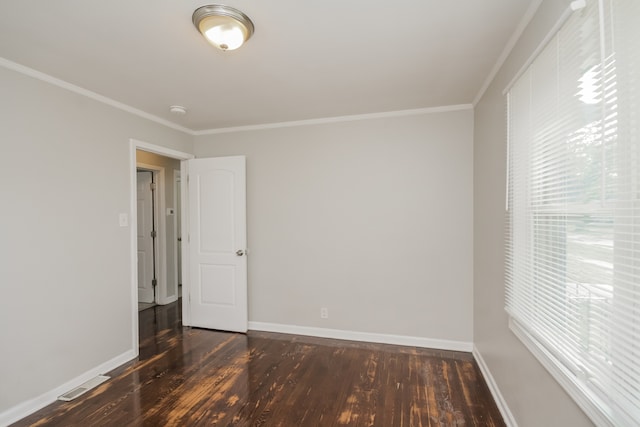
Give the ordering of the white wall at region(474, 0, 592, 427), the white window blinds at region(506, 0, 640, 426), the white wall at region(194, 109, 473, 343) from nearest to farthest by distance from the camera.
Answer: the white window blinds at region(506, 0, 640, 426), the white wall at region(474, 0, 592, 427), the white wall at region(194, 109, 473, 343)

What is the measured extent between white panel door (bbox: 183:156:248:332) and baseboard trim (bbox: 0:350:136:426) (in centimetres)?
101

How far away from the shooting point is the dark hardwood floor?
2072 mm

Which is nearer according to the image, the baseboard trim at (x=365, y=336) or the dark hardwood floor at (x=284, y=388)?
the dark hardwood floor at (x=284, y=388)

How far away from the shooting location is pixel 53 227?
92.2 inches

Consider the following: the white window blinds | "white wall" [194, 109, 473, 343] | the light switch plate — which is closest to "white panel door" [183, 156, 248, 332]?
"white wall" [194, 109, 473, 343]

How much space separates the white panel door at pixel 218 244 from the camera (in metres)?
3.59

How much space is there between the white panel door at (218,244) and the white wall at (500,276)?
249 centimetres

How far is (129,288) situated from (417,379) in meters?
2.82

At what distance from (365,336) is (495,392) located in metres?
1.33

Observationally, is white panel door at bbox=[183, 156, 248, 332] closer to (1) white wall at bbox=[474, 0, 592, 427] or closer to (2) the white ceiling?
(2) the white ceiling

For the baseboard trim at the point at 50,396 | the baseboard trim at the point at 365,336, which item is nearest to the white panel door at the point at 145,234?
the baseboard trim at the point at 50,396

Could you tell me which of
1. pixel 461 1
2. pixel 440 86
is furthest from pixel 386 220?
pixel 461 1

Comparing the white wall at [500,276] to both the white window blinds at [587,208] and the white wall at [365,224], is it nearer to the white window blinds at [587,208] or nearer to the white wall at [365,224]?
the white window blinds at [587,208]

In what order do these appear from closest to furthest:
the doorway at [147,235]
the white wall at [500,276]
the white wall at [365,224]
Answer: the white wall at [500,276] < the white wall at [365,224] < the doorway at [147,235]
